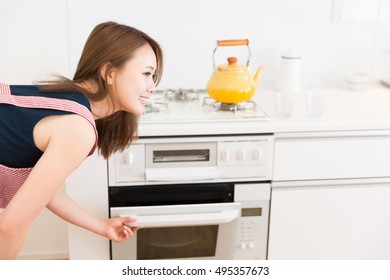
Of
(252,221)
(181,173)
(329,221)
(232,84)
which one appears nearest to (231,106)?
(232,84)

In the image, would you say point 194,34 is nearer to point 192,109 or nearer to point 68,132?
point 192,109

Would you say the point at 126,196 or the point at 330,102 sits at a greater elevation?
the point at 330,102

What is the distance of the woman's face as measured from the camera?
153 centimetres

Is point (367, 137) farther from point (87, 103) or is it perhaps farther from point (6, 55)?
point (6, 55)

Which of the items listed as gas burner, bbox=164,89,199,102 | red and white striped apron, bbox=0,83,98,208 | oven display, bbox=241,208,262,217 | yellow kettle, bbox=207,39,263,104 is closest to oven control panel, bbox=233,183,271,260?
oven display, bbox=241,208,262,217

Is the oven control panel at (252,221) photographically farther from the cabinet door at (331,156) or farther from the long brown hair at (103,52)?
the long brown hair at (103,52)

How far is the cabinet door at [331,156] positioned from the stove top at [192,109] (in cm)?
16

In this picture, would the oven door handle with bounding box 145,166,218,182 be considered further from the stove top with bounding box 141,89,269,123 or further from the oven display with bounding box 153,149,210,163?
the stove top with bounding box 141,89,269,123

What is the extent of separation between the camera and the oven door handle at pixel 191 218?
2.18 meters

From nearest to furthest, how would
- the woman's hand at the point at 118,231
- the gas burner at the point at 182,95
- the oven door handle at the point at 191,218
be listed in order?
the woman's hand at the point at 118,231
the oven door handle at the point at 191,218
the gas burner at the point at 182,95

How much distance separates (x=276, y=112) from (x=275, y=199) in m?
0.33

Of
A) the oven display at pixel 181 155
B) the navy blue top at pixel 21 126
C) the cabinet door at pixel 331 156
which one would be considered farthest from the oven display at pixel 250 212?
the navy blue top at pixel 21 126

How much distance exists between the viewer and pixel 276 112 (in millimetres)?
2332
